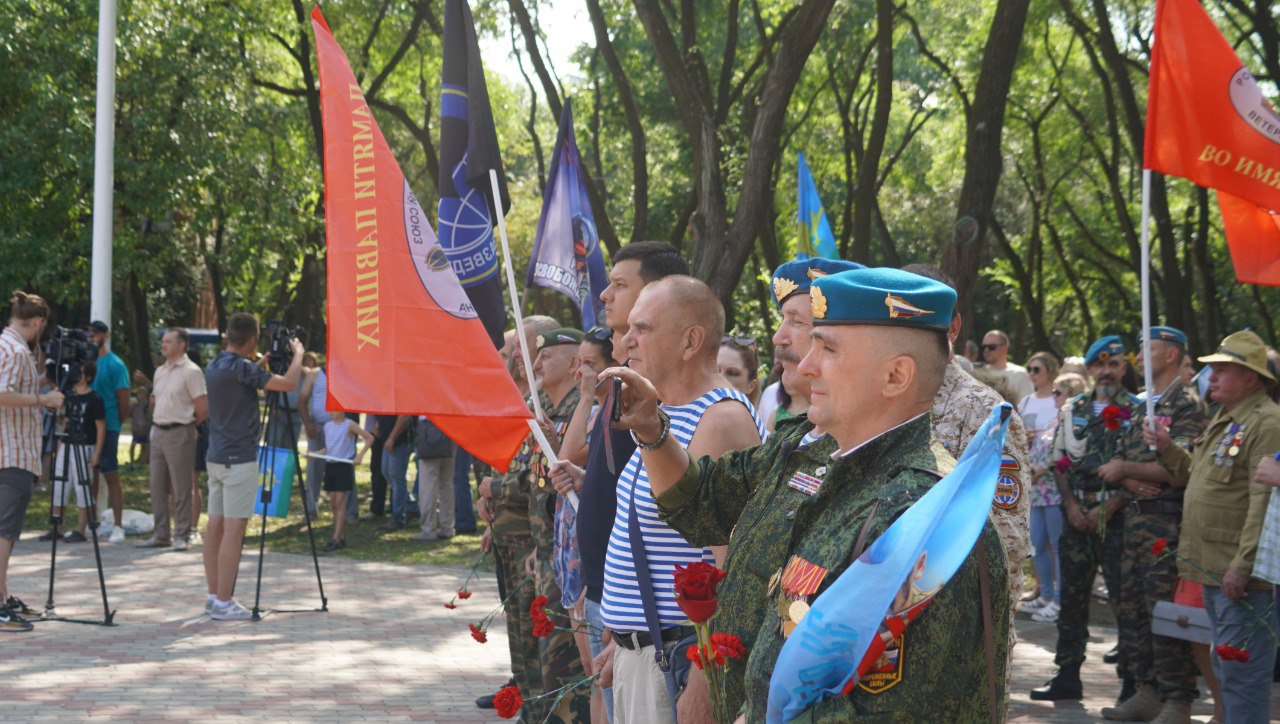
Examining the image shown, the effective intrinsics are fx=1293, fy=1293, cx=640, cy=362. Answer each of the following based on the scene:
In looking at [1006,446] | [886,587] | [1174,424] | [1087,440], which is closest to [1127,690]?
[1087,440]

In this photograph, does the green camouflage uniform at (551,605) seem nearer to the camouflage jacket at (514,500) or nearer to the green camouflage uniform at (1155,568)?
the camouflage jacket at (514,500)

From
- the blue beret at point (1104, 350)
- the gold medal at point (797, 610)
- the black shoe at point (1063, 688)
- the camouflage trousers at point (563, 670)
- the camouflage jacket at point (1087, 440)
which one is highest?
the blue beret at point (1104, 350)

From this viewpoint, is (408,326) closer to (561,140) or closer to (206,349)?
(561,140)

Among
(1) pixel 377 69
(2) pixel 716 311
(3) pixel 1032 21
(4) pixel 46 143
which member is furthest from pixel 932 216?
(2) pixel 716 311

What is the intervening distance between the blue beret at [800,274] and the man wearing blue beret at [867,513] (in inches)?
32.4

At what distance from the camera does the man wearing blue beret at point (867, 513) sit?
96.0 inches

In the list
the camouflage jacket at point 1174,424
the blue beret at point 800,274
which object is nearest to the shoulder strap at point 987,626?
the blue beret at point 800,274

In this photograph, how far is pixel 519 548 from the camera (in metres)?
7.38

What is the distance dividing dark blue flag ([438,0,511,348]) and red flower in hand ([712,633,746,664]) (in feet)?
11.9

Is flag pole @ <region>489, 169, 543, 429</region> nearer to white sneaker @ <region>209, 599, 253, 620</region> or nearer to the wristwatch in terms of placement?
the wristwatch

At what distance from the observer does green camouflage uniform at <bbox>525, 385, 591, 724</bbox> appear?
6320 mm

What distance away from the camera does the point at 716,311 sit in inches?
181

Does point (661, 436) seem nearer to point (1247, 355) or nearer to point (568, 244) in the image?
point (1247, 355)

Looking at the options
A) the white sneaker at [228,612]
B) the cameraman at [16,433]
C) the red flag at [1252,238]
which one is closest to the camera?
the red flag at [1252,238]
